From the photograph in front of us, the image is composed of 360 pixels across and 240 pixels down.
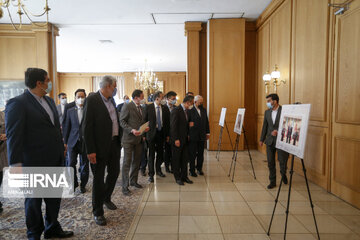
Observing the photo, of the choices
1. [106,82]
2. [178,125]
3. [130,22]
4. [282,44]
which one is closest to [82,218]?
[106,82]

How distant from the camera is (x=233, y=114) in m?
8.01

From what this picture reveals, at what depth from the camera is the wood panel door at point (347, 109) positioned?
3.44 meters

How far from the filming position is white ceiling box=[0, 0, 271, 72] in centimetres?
678

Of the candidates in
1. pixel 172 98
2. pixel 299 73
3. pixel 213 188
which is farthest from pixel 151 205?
pixel 299 73

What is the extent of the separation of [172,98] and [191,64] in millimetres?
3335

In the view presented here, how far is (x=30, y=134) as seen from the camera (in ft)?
7.73

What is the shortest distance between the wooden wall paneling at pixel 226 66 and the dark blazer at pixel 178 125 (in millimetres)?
3538

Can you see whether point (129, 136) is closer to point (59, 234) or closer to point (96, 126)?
point (96, 126)

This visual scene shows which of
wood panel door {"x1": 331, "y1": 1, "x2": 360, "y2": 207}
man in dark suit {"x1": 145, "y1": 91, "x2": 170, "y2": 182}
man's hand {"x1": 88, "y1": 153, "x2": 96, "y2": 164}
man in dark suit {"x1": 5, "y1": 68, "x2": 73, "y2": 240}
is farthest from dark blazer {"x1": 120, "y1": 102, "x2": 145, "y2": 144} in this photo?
wood panel door {"x1": 331, "y1": 1, "x2": 360, "y2": 207}

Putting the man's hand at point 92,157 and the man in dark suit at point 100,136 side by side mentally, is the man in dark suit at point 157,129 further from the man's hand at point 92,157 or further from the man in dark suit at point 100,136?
the man's hand at point 92,157

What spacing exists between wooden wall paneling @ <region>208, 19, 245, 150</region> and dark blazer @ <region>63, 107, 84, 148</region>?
4.76 m

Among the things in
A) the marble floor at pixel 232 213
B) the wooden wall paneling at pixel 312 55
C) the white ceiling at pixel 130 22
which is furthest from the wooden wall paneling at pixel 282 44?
the marble floor at pixel 232 213

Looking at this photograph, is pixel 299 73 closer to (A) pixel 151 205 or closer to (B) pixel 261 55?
(B) pixel 261 55

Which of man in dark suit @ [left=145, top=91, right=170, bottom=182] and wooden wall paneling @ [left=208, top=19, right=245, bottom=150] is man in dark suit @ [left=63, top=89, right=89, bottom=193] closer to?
man in dark suit @ [left=145, top=91, right=170, bottom=182]
